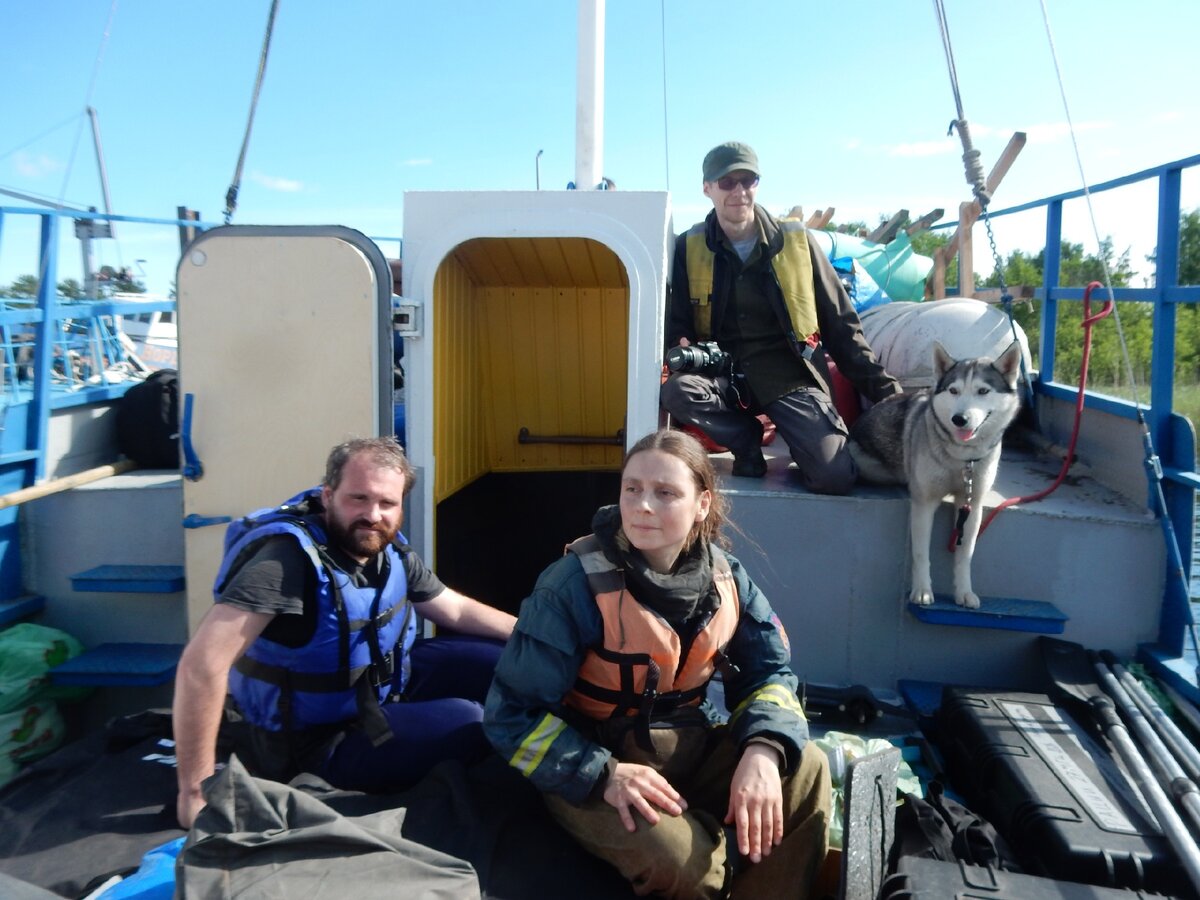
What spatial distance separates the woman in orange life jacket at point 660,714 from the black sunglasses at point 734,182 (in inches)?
73.3

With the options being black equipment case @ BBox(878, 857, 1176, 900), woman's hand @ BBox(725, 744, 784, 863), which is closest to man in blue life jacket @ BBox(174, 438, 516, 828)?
woman's hand @ BBox(725, 744, 784, 863)

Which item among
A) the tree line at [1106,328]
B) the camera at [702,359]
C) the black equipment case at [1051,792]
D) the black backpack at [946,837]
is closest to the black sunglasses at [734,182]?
the camera at [702,359]

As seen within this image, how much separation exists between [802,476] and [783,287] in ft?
2.81

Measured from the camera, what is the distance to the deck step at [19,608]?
12.0 ft

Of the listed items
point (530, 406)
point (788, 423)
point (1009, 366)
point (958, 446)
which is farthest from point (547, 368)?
point (1009, 366)

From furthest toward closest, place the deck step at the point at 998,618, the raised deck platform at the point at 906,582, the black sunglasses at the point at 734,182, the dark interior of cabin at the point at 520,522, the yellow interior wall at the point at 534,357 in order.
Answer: the dark interior of cabin at the point at 520,522
the yellow interior wall at the point at 534,357
the black sunglasses at the point at 734,182
the raised deck platform at the point at 906,582
the deck step at the point at 998,618

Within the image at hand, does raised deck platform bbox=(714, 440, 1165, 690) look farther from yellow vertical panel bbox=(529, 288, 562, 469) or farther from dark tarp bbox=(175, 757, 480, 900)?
dark tarp bbox=(175, 757, 480, 900)

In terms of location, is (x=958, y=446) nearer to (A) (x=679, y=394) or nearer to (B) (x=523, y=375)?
(A) (x=679, y=394)

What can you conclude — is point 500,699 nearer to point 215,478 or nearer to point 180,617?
point 215,478

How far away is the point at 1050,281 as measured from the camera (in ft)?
14.9

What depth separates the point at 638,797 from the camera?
1.89 m

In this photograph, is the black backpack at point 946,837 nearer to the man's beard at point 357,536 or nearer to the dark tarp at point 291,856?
the dark tarp at point 291,856

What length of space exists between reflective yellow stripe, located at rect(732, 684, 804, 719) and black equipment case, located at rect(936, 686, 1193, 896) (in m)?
0.80

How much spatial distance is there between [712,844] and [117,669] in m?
2.78
